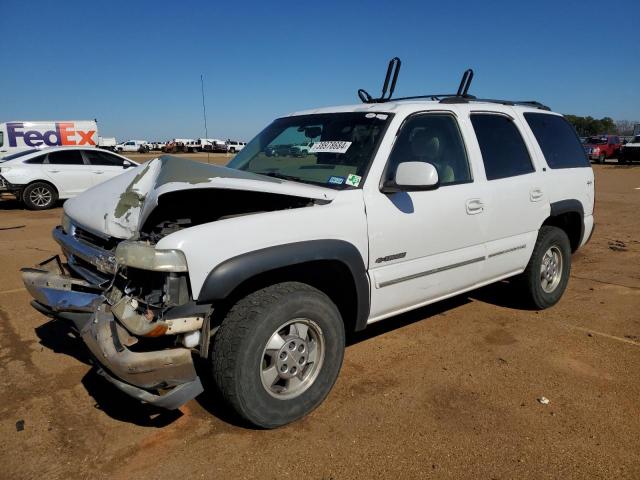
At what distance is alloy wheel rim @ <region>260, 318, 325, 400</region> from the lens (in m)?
2.85

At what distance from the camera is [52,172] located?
490 inches

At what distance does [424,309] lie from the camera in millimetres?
4949

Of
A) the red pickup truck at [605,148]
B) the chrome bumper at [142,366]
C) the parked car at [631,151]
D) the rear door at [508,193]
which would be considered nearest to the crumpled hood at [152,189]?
the chrome bumper at [142,366]

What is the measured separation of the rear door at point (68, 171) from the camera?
1252 cm

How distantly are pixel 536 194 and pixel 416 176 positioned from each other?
1.91m

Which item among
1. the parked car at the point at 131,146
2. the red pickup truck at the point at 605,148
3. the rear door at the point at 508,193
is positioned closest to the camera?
the rear door at the point at 508,193

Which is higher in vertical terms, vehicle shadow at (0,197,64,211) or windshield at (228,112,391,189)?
windshield at (228,112,391,189)

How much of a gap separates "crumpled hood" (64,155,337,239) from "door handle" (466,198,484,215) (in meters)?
1.24

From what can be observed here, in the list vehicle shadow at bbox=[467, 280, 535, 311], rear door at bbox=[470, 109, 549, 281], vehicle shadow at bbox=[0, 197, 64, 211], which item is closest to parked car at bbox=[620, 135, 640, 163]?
vehicle shadow at bbox=[467, 280, 535, 311]

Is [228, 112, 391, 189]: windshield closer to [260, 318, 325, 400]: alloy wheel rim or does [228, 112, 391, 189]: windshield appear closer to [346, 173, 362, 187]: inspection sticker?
[346, 173, 362, 187]: inspection sticker

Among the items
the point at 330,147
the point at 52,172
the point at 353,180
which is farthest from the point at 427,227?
the point at 52,172

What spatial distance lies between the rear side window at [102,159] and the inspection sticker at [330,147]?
442 inches

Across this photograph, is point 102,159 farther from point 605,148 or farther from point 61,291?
point 605,148

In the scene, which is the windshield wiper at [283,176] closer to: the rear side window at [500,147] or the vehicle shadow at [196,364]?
the vehicle shadow at [196,364]
